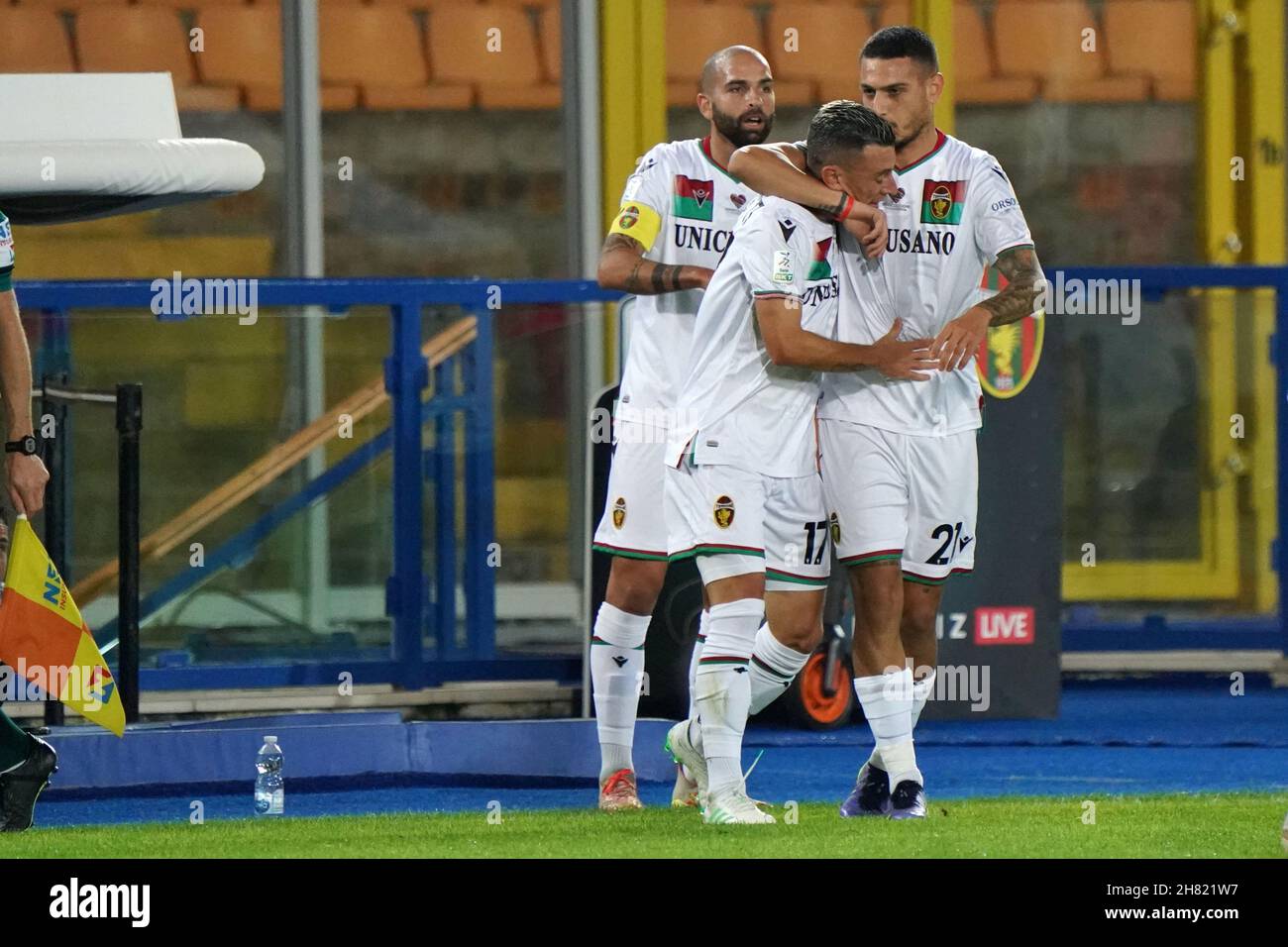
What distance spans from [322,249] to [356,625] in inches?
110

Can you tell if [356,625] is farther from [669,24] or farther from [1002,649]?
[669,24]

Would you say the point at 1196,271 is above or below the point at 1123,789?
above

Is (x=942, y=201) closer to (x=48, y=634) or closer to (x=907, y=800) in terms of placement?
Result: (x=907, y=800)

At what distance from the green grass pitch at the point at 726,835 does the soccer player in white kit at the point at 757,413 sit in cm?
36

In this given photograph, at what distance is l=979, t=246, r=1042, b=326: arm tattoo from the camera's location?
6.08 metres

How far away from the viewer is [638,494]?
6.50 m

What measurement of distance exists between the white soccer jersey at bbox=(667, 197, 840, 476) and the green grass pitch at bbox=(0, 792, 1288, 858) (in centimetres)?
92

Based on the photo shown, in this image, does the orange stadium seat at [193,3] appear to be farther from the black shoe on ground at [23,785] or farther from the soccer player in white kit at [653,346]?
the black shoe on ground at [23,785]

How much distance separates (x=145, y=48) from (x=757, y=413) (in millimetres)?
5905

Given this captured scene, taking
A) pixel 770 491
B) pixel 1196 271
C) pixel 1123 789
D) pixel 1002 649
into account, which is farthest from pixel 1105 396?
pixel 770 491

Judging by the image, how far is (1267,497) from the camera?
974 cm

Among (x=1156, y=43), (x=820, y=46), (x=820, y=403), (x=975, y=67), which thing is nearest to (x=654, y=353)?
(x=820, y=403)

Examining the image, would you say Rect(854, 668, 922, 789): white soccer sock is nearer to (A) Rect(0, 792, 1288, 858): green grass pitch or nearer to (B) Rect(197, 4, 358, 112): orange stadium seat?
(A) Rect(0, 792, 1288, 858): green grass pitch

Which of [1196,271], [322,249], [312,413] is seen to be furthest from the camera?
[322,249]
